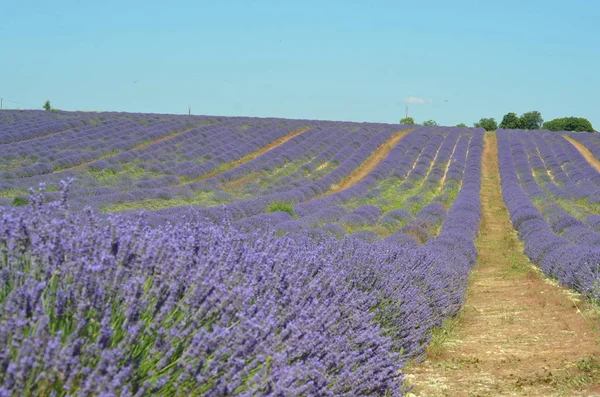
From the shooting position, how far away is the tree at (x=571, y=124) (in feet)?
199

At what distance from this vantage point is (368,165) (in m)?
28.9

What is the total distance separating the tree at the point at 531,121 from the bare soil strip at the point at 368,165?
27223mm

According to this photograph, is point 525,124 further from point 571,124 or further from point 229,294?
point 229,294

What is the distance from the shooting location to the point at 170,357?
267 cm

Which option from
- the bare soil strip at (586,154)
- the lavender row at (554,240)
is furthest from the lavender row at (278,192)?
the bare soil strip at (586,154)

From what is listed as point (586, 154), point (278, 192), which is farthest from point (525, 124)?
point (278, 192)

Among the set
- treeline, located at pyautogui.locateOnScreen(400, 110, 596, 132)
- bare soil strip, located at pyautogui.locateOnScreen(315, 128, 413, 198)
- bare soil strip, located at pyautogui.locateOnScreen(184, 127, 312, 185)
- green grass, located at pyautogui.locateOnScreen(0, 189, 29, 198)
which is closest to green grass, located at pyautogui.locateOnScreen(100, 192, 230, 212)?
green grass, located at pyautogui.locateOnScreen(0, 189, 29, 198)

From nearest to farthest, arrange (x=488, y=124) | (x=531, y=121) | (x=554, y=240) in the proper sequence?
(x=554, y=240)
(x=488, y=124)
(x=531, y=121)

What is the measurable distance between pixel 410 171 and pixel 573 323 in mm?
20396

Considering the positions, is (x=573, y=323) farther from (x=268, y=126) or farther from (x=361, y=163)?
(x=268, y=126)

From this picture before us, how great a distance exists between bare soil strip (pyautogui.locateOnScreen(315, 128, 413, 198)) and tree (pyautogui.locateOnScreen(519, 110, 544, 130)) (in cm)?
2722

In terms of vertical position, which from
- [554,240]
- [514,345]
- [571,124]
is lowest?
[514,345]

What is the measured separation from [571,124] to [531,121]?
20.4 ft

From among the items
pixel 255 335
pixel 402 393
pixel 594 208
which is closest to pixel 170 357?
pixel 255 335
